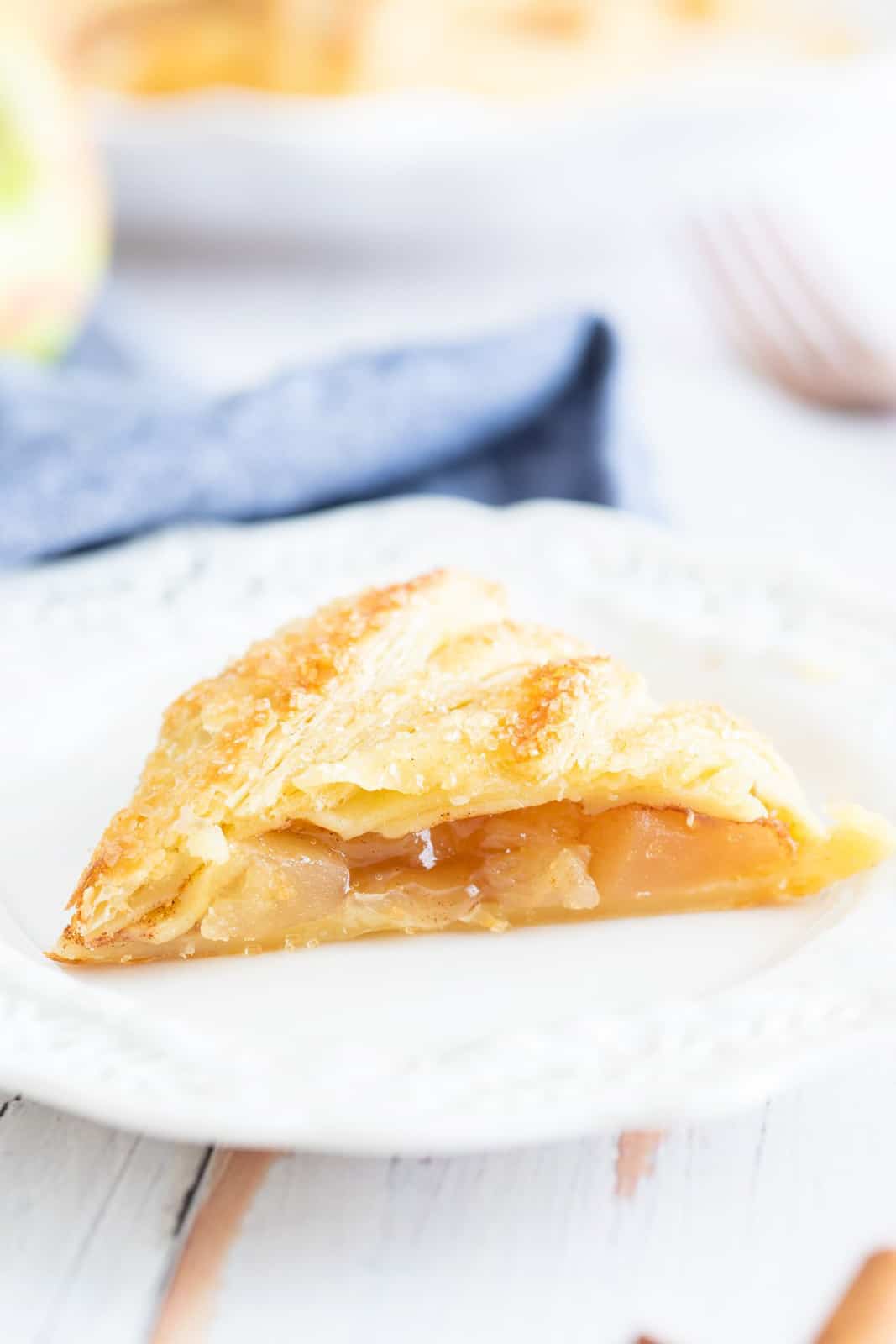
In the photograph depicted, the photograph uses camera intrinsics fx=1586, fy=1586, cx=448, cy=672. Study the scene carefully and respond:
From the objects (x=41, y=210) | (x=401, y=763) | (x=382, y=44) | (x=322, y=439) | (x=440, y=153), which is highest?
(x=382, y=44)

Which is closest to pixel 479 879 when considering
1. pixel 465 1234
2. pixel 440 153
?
pixel 465 1234

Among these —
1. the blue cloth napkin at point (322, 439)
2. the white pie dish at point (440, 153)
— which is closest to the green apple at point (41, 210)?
the white pie dish at point (440, 153)

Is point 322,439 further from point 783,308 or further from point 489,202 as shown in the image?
point 783,308

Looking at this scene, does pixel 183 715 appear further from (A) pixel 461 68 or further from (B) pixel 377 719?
(A) pixel 461 68

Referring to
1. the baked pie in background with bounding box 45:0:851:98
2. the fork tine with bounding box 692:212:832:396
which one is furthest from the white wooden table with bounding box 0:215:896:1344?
the baked pie in background with bounding box 45:0:851:98

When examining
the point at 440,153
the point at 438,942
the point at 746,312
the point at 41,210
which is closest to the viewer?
the point at 438,942
